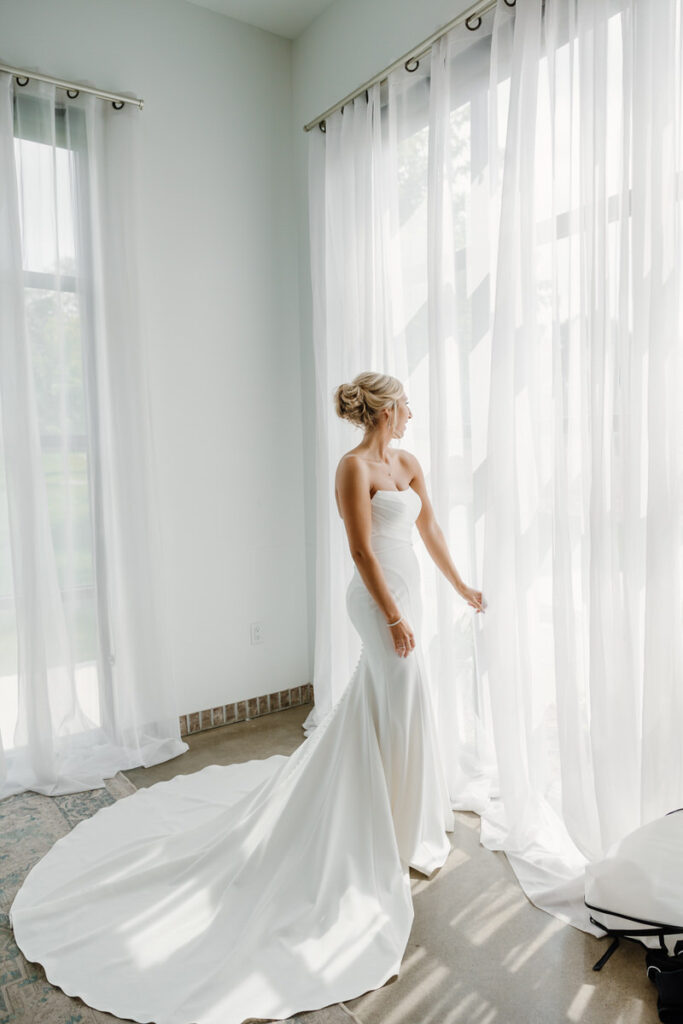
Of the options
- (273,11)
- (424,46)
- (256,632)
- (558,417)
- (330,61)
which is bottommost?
(256,632)

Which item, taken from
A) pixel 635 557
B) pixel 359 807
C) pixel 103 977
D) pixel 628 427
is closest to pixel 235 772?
pixel 359 807

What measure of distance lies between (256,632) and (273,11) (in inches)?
114

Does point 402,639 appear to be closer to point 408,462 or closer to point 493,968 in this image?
point 408,462

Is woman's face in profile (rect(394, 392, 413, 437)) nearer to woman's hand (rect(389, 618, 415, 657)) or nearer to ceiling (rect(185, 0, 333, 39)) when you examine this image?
woman's hand (rect(389, 618, 415, 657))

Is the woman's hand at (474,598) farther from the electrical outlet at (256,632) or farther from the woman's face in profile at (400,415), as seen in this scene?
the electrical outlet at (256,632)

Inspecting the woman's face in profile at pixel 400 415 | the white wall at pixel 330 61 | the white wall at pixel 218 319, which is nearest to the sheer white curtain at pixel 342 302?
the white wall at pixel 330 61

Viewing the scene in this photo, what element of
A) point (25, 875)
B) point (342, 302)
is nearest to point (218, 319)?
point (342, 302)

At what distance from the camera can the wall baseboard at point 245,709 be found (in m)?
3.46

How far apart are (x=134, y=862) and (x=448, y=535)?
1516mm

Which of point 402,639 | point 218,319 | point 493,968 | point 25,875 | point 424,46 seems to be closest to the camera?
point 493,968

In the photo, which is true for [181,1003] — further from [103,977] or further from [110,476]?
[110,476]

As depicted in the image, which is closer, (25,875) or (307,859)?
(307,859)

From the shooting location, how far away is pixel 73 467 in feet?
9.96

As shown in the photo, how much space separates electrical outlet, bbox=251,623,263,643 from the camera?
364 centimetres
